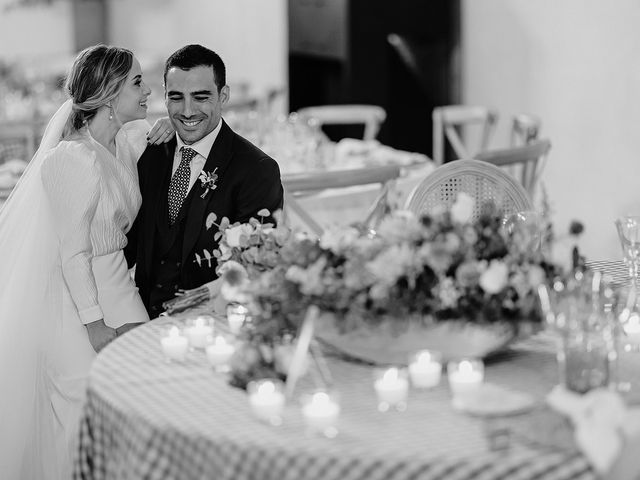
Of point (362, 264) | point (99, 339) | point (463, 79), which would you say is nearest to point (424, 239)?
point (362, 264)

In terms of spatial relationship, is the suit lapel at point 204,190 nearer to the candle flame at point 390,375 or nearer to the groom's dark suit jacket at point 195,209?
the groom's dark suit jacket at point 195,209

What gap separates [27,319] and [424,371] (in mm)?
1225

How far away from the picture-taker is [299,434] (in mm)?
1768

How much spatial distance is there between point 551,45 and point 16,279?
15.5 ft

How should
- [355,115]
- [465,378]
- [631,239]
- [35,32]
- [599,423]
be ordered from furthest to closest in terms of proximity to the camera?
[35,32]
[355,115]
[631,239]
[465,378]
[599,423]

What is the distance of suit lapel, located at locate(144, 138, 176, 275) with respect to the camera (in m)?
2.94

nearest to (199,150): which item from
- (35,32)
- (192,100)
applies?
(192,100)

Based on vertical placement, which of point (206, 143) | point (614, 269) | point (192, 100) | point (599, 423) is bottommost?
point (614, 269)

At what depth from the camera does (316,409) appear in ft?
5.78

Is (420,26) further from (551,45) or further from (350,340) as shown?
(350,340)

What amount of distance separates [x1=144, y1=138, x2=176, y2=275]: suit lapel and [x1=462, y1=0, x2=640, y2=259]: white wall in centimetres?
342

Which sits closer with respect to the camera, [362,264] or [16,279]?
[362,264]

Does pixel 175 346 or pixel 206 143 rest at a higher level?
pixel 206 143

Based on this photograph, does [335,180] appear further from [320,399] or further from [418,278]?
[320,399]
